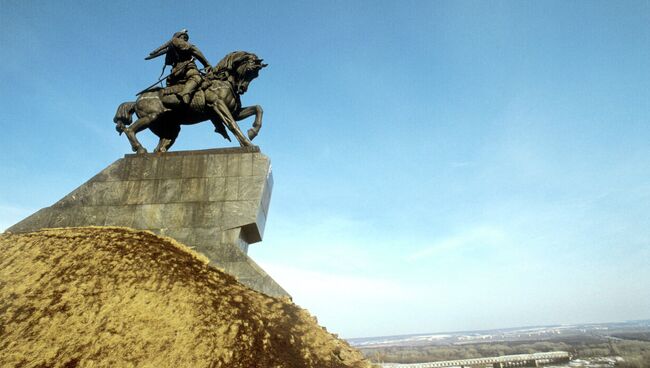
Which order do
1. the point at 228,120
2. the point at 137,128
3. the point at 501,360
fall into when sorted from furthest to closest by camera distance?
the point at 501,360, the point at 137,128, the point at 228,120

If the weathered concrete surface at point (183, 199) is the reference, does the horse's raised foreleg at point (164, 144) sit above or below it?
above

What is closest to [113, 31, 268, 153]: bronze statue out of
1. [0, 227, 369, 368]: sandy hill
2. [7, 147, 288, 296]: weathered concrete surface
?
[7, 147, 288, 296]: weathered concrete surface

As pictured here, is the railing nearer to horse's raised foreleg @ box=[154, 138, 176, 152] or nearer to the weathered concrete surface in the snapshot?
horse's raised foreleg @ box=[154, 138, 176, 152]

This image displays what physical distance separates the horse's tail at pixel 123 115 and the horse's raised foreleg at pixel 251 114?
269cm

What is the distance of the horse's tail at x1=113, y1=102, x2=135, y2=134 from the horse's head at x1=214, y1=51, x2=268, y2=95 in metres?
2.38

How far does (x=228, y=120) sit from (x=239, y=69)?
A: 1.75m

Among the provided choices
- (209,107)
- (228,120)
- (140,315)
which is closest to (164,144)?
(209,107)

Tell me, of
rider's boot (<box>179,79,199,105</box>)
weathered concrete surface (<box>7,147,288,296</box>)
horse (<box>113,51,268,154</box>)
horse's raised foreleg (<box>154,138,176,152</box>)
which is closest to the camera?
weathered concrete surface (<box>7,147,288,296</box>)

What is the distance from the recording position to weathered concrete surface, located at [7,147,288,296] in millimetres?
7191

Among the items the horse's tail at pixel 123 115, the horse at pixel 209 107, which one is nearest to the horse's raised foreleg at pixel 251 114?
the horse at pixel 209 107

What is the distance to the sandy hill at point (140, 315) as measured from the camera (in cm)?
427

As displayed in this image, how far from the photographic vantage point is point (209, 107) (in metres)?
9.47

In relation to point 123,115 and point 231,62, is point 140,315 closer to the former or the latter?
point 123,115

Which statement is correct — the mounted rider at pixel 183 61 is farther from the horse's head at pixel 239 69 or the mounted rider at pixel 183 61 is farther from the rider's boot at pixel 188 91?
the horse's head at pixel 239 69
